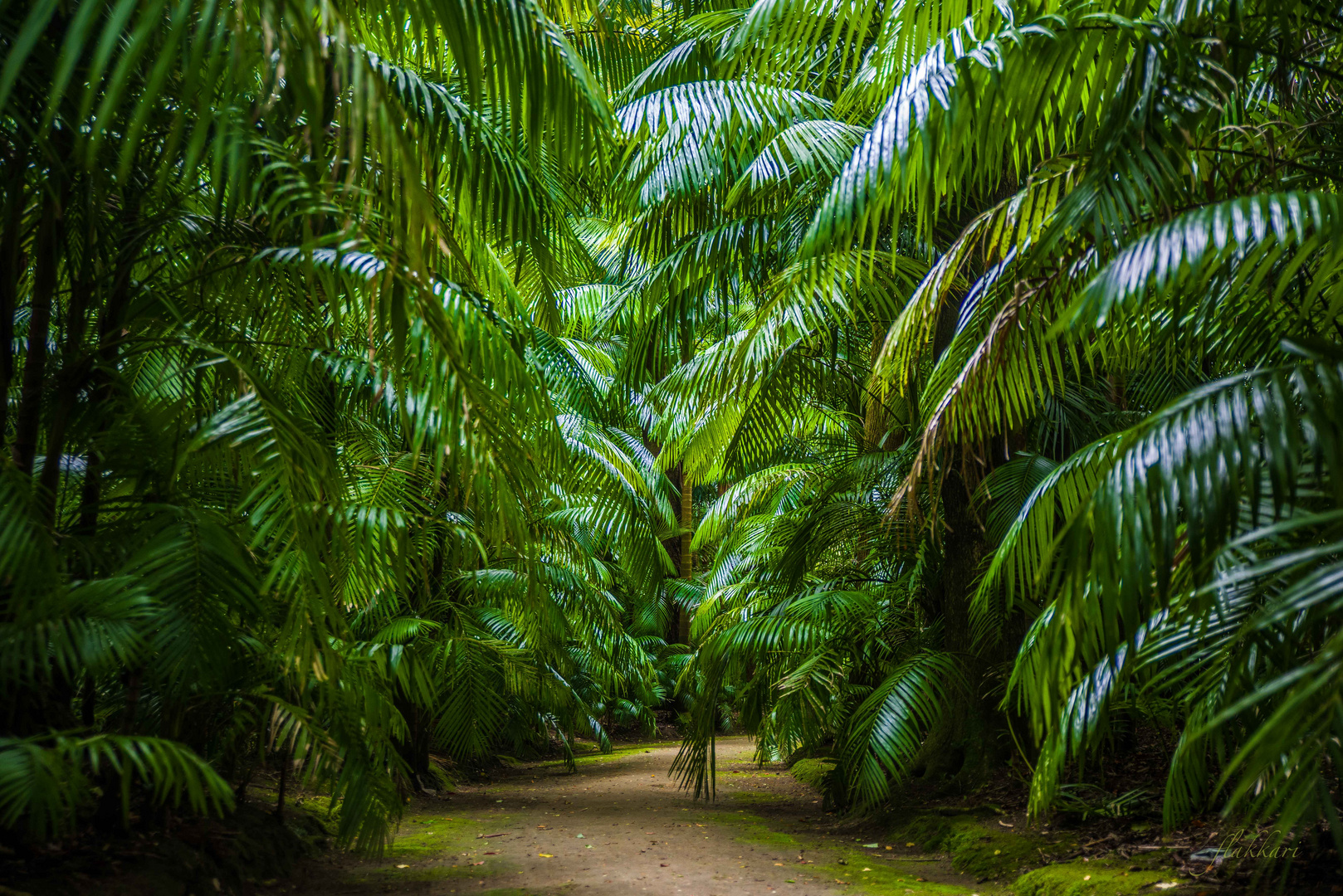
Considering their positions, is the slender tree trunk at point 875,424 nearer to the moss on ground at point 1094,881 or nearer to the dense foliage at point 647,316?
the dense foliage at point 647,316

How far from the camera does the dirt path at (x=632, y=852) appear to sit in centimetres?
423

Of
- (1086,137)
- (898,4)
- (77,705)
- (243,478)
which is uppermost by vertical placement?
(898,4)

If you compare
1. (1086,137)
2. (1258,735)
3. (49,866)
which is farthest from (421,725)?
(1258,735)

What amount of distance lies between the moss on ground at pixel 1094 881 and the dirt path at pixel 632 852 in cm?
22

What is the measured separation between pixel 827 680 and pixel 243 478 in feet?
12.1

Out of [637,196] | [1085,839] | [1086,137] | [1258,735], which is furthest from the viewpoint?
[637,196]

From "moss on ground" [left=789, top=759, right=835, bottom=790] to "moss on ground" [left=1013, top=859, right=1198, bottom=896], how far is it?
139 inches

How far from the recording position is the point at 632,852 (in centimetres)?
502

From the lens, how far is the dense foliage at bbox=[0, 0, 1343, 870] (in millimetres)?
1791

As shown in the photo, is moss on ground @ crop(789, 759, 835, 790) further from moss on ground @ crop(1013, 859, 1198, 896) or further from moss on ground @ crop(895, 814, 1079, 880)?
moss on ground @ crop(1013, 859, 1198, 896)

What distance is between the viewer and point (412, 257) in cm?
194

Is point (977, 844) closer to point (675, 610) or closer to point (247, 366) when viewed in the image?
point (247, 366)

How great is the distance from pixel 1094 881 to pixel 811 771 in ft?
16.4

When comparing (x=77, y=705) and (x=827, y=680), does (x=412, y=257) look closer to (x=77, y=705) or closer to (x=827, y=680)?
(x=77, y=705)
